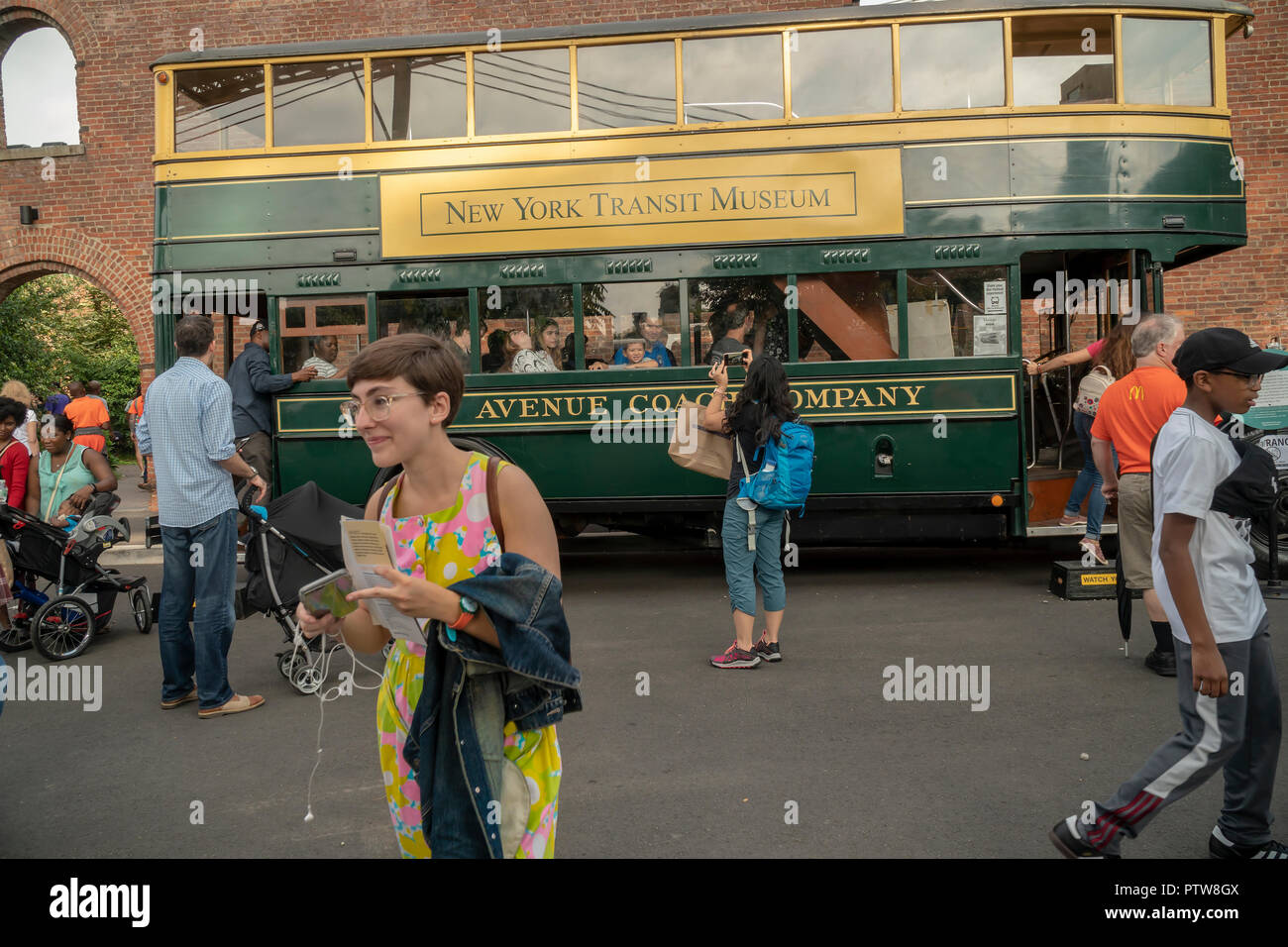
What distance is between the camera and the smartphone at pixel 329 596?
2145 millimetres

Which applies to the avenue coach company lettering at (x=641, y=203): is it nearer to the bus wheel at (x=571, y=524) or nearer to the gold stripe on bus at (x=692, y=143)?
the gold stripe on bus at (x=692, y=143)

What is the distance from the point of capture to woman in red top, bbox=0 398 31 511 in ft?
25.9

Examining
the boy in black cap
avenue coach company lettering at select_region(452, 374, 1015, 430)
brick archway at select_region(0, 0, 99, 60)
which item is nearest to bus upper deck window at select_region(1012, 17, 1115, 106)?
avenue coach company lettering at select_region(452, 374, 1015, 430)

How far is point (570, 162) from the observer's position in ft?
28.8

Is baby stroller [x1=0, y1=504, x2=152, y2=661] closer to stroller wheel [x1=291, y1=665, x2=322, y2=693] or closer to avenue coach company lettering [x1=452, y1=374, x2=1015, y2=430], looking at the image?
stroller wheel [x1=291, y1=665, x2=322, y2=693]

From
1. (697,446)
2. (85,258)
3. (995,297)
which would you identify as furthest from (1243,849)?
(85,258)

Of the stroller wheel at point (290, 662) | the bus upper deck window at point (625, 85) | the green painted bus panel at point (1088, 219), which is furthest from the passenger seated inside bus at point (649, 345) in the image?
the stroller wheel at point (290, 662)

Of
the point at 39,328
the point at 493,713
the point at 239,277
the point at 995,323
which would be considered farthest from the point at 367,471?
the point at 39,328

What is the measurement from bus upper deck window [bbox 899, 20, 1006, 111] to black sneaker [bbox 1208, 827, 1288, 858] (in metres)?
6.73

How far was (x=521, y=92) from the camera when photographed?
29.0ft

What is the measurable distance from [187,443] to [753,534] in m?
3.31

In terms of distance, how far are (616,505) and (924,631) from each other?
304 centimetres

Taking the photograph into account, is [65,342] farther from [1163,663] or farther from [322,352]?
[1163,663]

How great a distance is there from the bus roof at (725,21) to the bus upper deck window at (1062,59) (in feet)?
0.53
